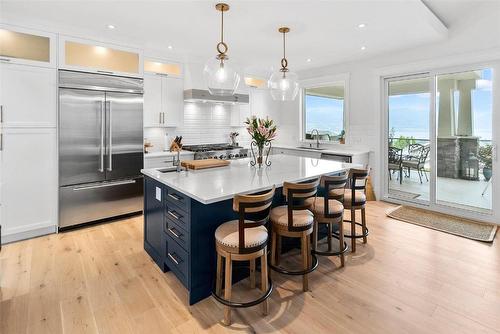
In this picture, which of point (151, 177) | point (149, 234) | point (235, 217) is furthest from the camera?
point (149, 234)

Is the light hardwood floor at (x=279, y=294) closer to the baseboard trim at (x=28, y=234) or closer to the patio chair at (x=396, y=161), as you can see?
the baseboard trim at (x=28, y=234)

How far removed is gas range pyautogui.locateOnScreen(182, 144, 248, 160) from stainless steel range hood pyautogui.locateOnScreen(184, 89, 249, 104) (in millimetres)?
916

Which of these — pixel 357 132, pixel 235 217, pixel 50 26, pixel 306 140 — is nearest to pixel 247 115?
pixel 306 140

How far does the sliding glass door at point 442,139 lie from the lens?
14.0 feet

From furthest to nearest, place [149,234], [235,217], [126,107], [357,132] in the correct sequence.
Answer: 1. [357,132]
2. [126,107]
3. [149,234]
4. [235,217]

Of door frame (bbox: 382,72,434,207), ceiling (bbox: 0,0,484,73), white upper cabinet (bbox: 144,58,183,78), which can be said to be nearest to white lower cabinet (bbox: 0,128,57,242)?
ceiling (bbox: 0,0,484,73)

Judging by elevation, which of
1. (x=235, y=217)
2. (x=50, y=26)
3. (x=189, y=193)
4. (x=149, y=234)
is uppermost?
(x=50, y=26)

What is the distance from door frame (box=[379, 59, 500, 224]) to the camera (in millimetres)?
4031

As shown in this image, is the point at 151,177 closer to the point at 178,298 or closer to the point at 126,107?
the point at 178,298

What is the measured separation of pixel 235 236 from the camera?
6.88ft

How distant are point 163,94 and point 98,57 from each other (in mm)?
1213

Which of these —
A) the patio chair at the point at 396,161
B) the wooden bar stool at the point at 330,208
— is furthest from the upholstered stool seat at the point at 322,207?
the patio chair at the point at 396,161

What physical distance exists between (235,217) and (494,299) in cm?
227

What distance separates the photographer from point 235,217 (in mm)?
2533
